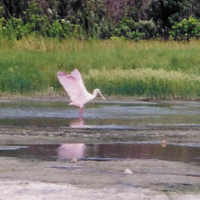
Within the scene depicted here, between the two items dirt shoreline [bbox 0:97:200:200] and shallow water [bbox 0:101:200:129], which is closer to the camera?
dirt shoreline [bbox 0:97:200:200]

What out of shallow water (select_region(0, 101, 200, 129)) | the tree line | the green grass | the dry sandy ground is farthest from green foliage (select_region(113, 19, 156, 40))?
the dry sandy ground

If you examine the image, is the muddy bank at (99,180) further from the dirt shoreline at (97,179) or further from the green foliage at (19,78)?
the green foliage at (19,78)

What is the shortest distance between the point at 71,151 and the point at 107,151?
0.42 m

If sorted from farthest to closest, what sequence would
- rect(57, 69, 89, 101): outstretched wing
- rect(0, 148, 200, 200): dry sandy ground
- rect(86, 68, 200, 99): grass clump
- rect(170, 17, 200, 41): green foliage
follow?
rect(170, 17, 200, 41): green foliage < rect(86, 68, 200, 99): grass clump < rect(57, 69, 89, 101): outstretched wing < rect(0, 148, 200, 200): dry sandy ground

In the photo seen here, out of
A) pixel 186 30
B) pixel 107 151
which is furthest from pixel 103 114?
pixel 186 30

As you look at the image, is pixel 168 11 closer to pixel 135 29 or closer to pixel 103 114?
pixel 135 29

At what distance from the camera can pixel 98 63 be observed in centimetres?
2494

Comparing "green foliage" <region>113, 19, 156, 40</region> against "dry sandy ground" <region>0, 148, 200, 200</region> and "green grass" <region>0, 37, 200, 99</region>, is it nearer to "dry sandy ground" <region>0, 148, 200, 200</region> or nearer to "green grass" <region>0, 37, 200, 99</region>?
"green grass" <region>0, 37, 200, 99</region>

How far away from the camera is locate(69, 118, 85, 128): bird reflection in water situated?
44.0 feet

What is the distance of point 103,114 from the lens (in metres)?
15.8

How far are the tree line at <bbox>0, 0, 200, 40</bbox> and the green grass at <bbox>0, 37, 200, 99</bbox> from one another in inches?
169

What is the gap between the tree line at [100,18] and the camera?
34.1 meters

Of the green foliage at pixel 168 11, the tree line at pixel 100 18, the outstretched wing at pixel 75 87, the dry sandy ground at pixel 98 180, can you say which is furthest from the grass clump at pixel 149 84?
the green foliage at pixel 168 11

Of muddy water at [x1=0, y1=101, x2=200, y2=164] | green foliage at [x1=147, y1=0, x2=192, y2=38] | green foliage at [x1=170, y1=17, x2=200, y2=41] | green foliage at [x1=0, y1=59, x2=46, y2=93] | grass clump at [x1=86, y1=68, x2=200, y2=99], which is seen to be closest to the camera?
muddy water at [x1=0, y1=101, x2=200, y2=164]
